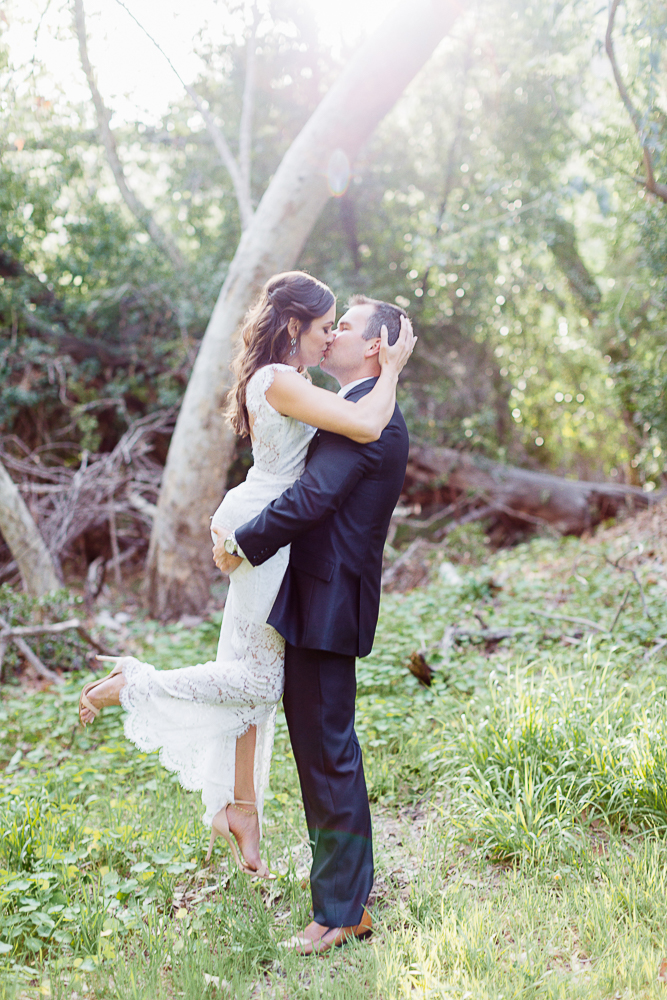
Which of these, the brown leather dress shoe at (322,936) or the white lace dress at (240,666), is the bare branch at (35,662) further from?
the brown leather dress shoe at (322,936)

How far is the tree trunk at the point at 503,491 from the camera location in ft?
32.9

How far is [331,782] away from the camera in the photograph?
2477mm

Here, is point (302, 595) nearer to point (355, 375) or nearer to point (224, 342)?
point (355, 375)

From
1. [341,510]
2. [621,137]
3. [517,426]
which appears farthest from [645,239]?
[341,510]

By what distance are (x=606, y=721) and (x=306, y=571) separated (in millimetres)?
1628

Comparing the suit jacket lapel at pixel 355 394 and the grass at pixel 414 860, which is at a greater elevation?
the suit jacket lapel at pixel 355 394

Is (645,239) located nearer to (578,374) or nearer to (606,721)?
(606,721)

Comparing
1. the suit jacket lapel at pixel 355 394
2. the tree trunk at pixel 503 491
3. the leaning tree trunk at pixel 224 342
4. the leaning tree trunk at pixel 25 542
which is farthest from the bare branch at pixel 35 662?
the tree trunk at pixel 503 491

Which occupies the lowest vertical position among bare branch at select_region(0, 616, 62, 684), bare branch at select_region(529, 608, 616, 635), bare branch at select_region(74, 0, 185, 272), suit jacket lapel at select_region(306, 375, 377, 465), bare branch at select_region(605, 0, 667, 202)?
bare branch at select_region(0, 616, 62, 684)

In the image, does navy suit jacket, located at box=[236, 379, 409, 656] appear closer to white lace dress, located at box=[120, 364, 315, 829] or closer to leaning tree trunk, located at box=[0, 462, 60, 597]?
white lace dress, located at box=[120, 364, 315, 829]

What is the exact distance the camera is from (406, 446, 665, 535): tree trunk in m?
10.0

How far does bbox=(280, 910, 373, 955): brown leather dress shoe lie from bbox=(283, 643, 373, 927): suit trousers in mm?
27

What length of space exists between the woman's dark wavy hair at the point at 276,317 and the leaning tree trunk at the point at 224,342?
4.34m

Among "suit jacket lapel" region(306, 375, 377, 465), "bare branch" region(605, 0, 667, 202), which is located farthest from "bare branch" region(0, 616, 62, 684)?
"bare branch" region(605, 0, 667, 202)
